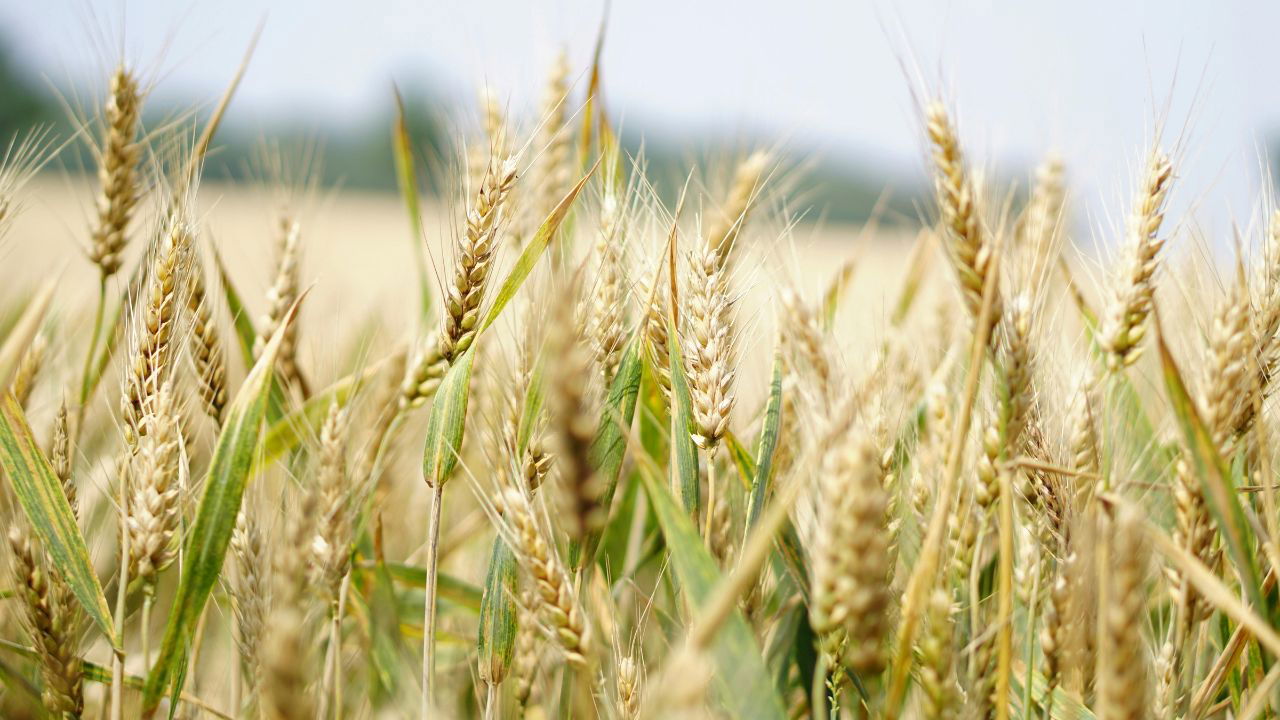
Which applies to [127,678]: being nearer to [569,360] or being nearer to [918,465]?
[569,360]

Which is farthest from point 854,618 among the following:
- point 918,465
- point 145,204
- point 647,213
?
→ point 145,204

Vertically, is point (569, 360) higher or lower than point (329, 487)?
higher

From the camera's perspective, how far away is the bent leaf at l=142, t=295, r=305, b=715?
925 millimetres

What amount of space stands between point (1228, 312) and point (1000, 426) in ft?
1.28

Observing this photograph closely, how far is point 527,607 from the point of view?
97 cm

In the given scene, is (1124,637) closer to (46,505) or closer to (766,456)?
(766,456)

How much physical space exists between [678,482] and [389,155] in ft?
156

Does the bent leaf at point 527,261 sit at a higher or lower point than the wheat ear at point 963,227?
lower

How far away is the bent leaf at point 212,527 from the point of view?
3.03 feet

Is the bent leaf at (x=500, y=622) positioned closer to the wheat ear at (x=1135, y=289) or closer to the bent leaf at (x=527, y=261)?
the bent leaf at (x=527, y=261)

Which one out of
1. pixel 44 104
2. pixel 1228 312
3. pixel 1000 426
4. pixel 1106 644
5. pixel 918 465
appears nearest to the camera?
pixel 1106 644

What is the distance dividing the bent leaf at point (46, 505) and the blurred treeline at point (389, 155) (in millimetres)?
518

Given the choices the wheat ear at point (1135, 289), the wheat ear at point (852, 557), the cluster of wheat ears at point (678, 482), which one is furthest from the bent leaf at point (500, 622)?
the wheat ear at point (1135, 289)

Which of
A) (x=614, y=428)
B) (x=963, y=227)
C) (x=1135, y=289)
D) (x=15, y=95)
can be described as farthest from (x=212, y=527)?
(x=15, y=95)
